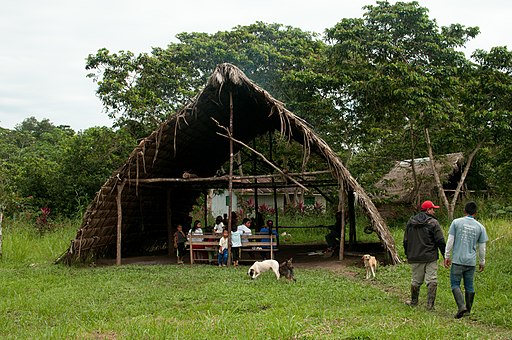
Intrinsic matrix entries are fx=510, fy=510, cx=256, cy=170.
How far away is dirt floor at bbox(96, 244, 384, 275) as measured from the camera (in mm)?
10875

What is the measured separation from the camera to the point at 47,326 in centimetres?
617

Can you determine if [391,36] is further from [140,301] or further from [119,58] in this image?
[140,301]

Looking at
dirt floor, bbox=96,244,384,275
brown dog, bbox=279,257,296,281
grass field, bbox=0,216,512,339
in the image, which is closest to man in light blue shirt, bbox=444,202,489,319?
grass field, bbox=0,216,512,339

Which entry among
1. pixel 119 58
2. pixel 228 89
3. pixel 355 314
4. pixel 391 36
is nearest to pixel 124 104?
pixel 119 58

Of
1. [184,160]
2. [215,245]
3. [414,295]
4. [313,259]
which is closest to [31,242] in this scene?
[184,160]

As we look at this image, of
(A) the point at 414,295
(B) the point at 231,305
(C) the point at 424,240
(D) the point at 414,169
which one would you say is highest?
(D) the point at 414,169

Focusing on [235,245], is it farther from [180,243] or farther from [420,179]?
[420,179]

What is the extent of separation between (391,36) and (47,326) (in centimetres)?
1278

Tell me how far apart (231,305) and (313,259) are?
569cm

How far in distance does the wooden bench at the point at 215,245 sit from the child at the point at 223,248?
211 millimetres

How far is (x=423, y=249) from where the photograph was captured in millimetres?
6828

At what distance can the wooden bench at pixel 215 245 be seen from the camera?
1122cm

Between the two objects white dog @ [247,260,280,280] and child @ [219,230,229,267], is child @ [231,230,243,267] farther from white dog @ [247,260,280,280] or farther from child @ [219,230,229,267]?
white dog @ [247,260,280,280]

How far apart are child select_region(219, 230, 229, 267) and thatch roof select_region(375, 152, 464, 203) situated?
32.7ft
